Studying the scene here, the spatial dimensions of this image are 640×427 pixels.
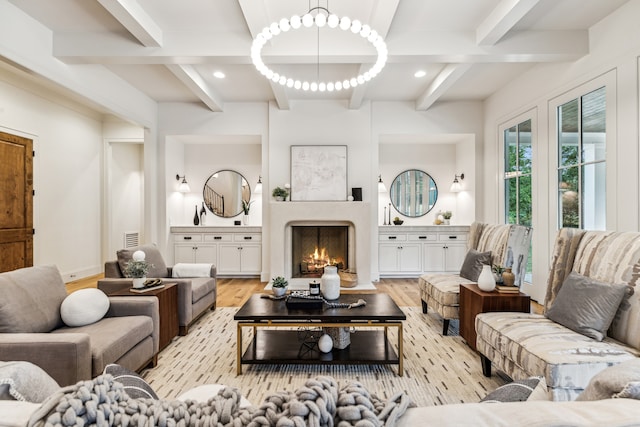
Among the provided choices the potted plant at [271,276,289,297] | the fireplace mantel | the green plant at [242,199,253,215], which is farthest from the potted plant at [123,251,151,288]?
the green plant at [242,199,253,215]

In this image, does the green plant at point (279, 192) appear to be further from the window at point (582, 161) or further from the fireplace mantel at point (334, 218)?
the window at point (582, 161)

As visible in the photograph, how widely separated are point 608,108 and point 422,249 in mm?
3218

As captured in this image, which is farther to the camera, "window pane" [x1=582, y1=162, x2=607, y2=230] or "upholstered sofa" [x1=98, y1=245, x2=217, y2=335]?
"window pane" [x1=582, y1=162, x2=607, y2=230]

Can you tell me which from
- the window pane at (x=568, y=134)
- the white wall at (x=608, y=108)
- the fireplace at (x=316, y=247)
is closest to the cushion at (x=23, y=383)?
the white wall at (x=608, y=108)

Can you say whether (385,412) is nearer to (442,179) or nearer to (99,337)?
(99,337)

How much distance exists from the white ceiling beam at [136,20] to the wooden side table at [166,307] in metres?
2.36

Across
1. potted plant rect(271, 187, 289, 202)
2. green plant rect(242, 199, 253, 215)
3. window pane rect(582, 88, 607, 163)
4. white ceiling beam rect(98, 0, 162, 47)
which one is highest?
white ceiling beam rect(98, 0, 162, 47)

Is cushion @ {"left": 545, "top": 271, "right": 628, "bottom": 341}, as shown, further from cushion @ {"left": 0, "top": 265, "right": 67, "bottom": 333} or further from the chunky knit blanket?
cushion @ {"left": 0, "top": 265, "right": 67, "bottom": 333}

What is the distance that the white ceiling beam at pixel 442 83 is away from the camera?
4004 millimetres

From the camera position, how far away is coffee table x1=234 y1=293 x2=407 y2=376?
246 centimetres

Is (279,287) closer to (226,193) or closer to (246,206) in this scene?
(246,206)

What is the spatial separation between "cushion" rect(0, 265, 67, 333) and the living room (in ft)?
7.45

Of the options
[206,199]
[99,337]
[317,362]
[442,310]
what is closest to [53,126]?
[206,199]

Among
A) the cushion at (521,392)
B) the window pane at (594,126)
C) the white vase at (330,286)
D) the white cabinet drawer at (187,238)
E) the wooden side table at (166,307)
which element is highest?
the window pane at (594,126)
